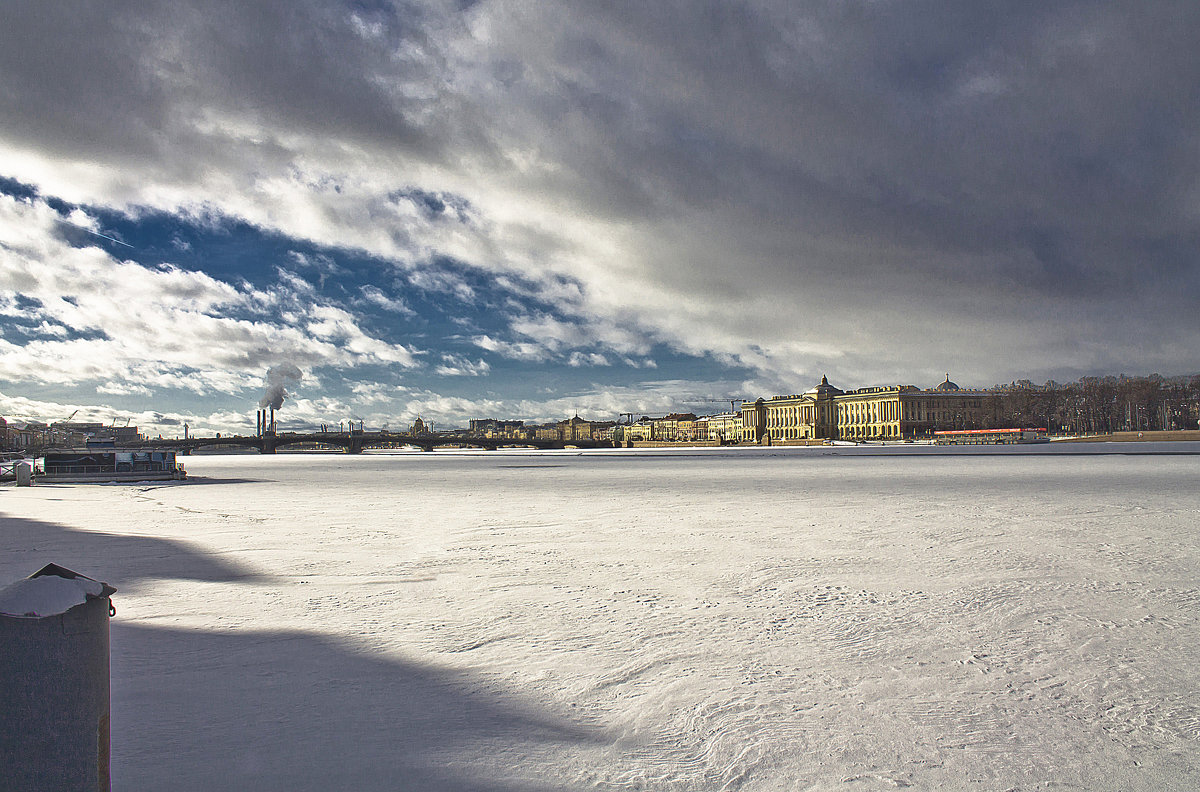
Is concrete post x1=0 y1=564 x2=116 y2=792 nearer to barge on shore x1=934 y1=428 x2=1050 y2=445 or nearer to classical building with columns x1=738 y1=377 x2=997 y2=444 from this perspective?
barge on shore x1=934 y1=428 x2=1050 y2=445

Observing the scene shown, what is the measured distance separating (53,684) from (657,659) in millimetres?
3948

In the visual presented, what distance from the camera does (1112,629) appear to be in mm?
6434

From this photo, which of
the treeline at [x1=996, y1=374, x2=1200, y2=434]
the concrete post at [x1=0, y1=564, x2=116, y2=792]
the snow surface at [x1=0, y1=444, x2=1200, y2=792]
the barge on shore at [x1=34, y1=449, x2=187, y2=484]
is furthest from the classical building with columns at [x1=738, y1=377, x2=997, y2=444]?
the concrete post at [x1=0, y1=564, x2=116, y2=792]

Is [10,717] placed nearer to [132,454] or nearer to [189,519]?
[189,519]

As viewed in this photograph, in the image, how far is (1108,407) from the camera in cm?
15038

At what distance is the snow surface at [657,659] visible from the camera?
394 cm

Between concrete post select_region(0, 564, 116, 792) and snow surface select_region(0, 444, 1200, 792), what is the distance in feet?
3.33

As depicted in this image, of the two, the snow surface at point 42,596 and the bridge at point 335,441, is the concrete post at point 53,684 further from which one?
the bridge at point 335,441

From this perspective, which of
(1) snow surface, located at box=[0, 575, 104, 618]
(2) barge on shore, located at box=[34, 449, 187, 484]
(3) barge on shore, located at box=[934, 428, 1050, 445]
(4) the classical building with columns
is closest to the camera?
(1) snow surface, located at box=[0, 575, 104, 618]

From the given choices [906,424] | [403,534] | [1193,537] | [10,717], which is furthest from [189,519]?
[906,424]

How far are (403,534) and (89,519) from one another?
31.0ft

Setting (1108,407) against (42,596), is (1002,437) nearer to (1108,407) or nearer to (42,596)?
(1108,407)

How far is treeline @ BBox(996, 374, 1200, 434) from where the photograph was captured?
5837 inches

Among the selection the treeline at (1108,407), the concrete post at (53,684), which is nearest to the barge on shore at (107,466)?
the concrete post at (53,684)
